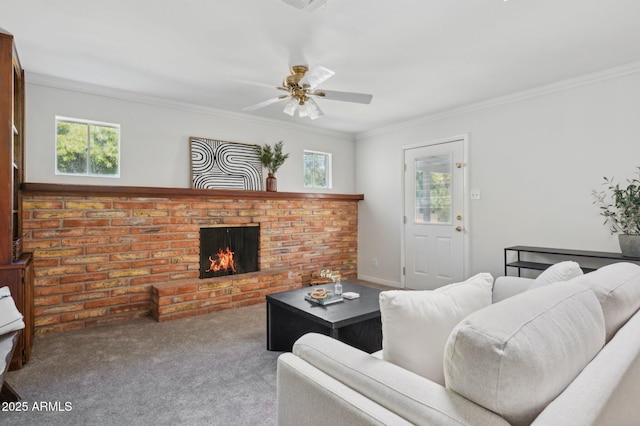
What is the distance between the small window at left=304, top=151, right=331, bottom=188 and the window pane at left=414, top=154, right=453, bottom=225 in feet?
4.50

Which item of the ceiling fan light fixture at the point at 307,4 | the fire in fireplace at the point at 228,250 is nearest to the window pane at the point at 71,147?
the fire in fireplace at the point at 228,250

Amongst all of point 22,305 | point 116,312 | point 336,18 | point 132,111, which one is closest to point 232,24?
point 336,18

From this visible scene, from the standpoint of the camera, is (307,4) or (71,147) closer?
(307,4)

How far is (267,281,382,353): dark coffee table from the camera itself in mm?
2287

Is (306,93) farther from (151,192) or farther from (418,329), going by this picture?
(418,329)

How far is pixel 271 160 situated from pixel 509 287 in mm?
3172

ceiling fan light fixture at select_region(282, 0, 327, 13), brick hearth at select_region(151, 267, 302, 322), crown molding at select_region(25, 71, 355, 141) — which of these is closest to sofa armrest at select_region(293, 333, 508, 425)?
ceiling fan light fixture at select_region(282, 0, 327, 13)

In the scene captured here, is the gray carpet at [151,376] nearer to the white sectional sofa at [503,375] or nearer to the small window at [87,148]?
the white sectional sofa at [503,375]

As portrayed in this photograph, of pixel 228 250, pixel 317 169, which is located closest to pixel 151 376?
pixel 228 250

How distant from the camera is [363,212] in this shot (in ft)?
18.3

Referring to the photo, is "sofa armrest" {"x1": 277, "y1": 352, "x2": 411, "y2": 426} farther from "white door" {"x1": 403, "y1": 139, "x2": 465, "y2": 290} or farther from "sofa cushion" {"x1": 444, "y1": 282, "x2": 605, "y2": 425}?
"white door" {"x1": 403, "y1": 139, "x2": 465, "y2": 290}

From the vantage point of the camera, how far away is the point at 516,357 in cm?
77

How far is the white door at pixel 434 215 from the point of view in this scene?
431cm

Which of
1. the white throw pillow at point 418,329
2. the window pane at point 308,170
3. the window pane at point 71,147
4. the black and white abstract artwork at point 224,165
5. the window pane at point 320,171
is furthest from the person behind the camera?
the window pane at point 320,171
